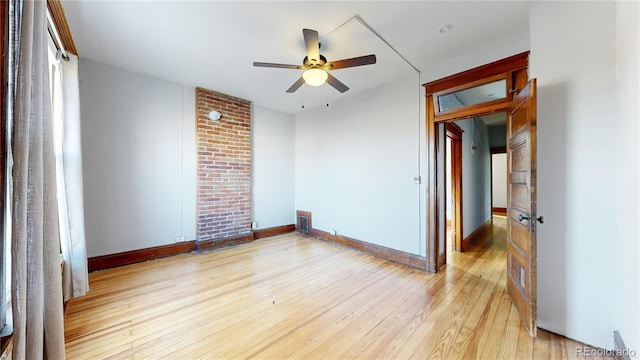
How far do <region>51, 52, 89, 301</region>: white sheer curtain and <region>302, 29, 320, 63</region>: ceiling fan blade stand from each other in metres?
2.32

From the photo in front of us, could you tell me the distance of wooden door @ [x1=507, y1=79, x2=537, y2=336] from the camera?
1.81 meters

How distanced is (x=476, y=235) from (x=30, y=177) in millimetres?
5947

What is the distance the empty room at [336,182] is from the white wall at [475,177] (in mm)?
159

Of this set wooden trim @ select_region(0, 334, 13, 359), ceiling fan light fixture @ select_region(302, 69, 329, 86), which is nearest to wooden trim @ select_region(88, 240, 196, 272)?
wooden trim @ select_region(0, 334, 13, 359)

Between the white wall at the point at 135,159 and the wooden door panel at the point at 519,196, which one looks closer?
the wooden door panel at the point at 519,196

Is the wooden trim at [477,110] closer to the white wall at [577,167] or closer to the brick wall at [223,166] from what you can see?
the white wall at [577,167]

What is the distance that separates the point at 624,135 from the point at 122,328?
13.1ft

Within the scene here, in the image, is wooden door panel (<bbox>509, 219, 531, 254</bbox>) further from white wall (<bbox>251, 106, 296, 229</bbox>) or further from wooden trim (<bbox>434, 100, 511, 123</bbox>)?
white wall (<bbox>251, 106, 296, 229</bbox>)

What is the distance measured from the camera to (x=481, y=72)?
9.08 ft

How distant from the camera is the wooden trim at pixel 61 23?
1.98 meters

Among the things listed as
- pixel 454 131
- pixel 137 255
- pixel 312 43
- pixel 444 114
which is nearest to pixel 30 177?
pixel 312 43

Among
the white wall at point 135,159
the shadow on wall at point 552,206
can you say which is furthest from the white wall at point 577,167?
the white wall at point 135,159

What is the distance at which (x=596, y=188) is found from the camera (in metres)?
1.76

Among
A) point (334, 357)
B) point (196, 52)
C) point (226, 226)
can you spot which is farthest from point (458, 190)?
point (196, 52)
